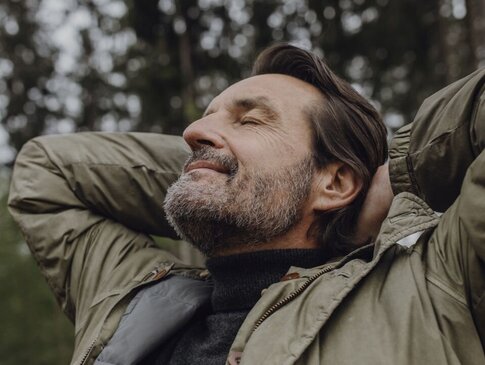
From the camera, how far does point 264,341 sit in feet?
5.04

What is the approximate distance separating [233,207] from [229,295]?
1.06 ft

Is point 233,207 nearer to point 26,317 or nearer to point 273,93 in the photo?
point 273,93

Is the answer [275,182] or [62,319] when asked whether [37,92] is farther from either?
[275,182]

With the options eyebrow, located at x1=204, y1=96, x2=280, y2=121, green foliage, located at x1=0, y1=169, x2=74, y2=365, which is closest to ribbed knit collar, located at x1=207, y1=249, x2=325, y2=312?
eyebrow, located at x1=204, y1=96, x2=280, y2=121

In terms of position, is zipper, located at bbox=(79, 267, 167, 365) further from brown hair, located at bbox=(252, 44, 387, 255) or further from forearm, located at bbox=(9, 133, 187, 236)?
brown hair, located at bbox=(252, 44, 387, 255)

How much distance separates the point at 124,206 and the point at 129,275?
1.25 ft

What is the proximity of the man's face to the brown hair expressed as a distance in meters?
0.08

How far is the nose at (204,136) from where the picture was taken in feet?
7.16

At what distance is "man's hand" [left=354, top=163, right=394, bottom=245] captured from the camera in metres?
2.09

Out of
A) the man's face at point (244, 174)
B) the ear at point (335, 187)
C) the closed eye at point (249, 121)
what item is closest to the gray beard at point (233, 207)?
the man's face at point (244, 174)

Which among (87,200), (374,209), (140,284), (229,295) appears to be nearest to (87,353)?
(140,284)

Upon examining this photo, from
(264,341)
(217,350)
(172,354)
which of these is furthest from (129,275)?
(264,341)

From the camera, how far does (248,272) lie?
2111 mm

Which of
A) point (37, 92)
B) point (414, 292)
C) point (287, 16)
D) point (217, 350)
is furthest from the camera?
Result: point (37, 92)
